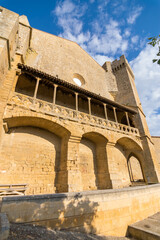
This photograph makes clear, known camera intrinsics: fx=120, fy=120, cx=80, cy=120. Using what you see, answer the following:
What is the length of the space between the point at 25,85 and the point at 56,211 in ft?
30.8

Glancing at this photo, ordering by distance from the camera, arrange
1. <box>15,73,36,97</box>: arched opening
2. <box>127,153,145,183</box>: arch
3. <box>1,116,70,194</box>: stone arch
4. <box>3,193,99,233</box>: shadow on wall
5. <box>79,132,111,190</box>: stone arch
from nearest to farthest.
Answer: <box>3,193,99,233</box>: shadow on wall, <box>1,116,70,194</box>: stone arch, <box>79,132,111,190</box>: stone arch, <box>15,73,36,97</box>: arched opening, <box>127,153,145,183</box>: arch

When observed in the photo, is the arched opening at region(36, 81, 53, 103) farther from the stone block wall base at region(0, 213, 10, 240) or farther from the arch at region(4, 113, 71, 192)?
the stone block wall base at region(0, 213, 10, 240)

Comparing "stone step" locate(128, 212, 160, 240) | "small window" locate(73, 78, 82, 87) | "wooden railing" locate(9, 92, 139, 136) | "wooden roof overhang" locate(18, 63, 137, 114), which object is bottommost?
"stone step" locate(128, 212, 160, 240)

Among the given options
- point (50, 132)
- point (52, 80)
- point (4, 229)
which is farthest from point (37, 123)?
point (4, 229)

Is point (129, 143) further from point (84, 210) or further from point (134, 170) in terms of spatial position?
point (84, 210)

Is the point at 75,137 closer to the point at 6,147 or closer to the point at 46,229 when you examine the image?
the point at 6,147

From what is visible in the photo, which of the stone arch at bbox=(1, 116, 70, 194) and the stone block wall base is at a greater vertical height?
the stone arch at bbox=(1, 116, 70, 194)

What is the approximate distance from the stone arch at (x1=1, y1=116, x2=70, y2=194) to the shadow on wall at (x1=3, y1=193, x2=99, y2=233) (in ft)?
11.7

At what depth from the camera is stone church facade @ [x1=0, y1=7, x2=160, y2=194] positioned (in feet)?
23.3

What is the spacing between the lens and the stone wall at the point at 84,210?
3109mm

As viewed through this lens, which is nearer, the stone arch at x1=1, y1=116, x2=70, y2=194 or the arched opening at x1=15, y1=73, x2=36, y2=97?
the stone arch at x1=1, y1=116, x2=70, y2=194

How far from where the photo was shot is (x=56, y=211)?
339 cm

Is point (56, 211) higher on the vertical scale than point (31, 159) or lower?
lower

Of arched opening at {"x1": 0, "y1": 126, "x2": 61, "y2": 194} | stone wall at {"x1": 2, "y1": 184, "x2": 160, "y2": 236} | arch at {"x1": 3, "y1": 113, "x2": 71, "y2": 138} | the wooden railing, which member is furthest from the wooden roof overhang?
stone wall at {"x1": 2, "y1": 184, "x2": 160, "y2": 236}
